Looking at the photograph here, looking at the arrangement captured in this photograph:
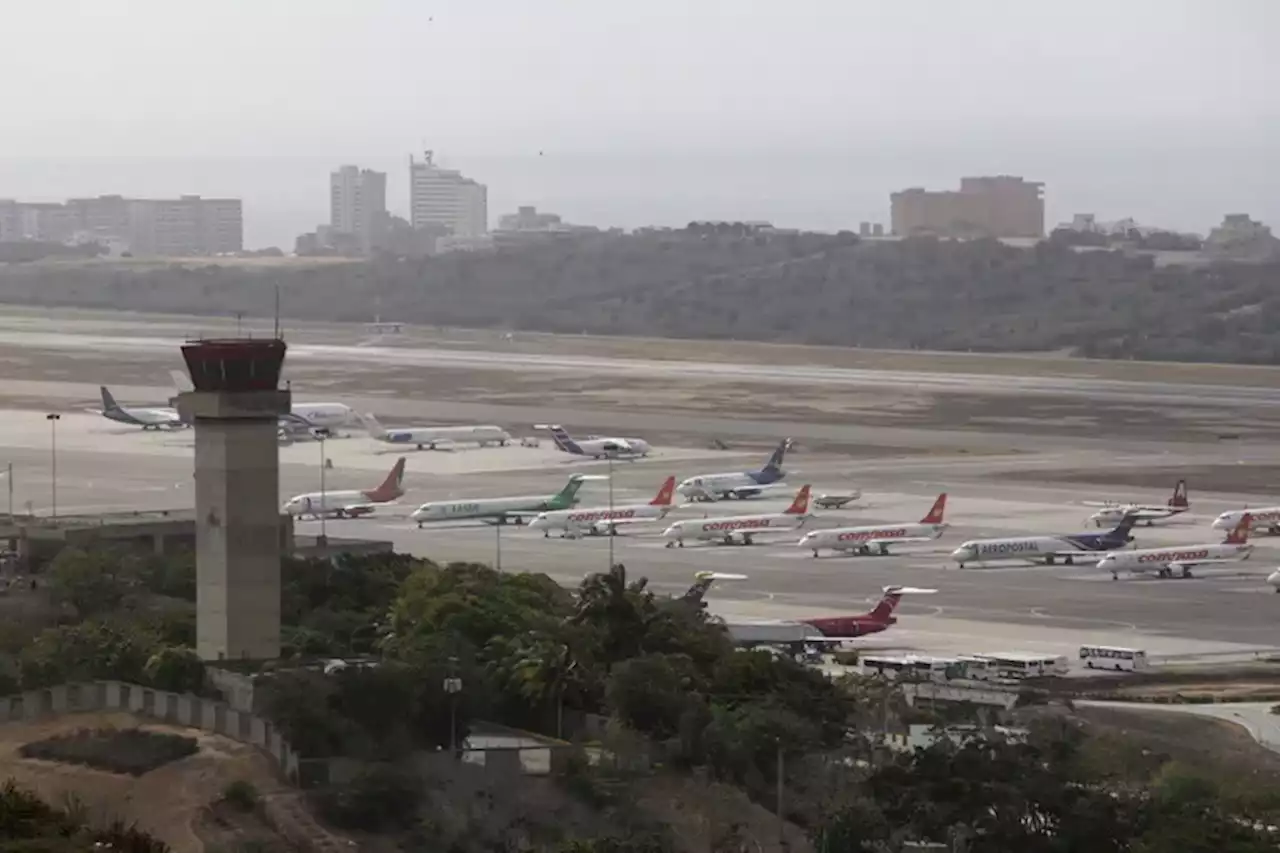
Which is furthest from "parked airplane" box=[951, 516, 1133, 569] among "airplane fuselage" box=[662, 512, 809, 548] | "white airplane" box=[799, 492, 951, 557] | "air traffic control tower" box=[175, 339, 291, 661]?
"air traffic control tower" box=[175, 339, 291, 661]

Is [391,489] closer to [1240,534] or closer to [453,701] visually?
[1240,534]

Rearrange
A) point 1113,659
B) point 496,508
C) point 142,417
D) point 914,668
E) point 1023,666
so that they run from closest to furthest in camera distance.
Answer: point 914,668 → point 1023,666 → point 1113,659 → point 496,508 → point 142,417

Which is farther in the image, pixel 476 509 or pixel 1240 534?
pixel 476 509

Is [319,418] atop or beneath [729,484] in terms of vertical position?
atop

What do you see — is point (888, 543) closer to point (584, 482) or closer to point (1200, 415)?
point (584, 482)

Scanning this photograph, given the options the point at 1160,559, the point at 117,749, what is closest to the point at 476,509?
the point at 1160,559

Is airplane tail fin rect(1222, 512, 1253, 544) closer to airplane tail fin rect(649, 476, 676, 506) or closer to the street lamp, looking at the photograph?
airplane tail fin rect(649, 476, 676, 506)
